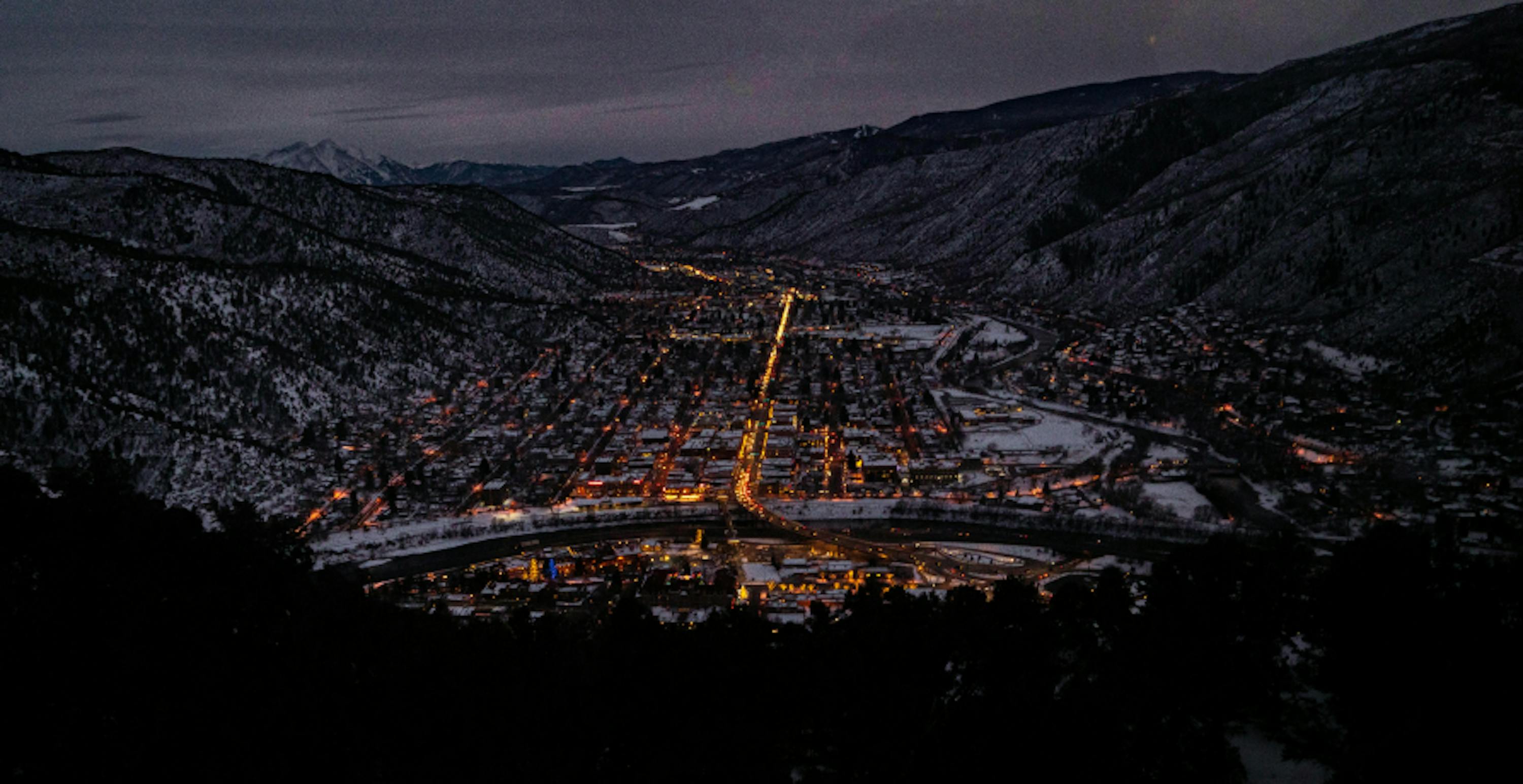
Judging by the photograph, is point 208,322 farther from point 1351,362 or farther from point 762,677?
point 1351,362

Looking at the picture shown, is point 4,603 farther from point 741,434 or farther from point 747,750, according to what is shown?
point 741,434

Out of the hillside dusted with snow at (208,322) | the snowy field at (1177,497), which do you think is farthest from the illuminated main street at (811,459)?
the hillside dusted with snow at (208,322)

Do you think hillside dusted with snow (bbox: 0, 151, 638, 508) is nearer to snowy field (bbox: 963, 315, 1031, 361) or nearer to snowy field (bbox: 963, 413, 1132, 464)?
snowy field (bbox: 963, 413, 1132, 464)

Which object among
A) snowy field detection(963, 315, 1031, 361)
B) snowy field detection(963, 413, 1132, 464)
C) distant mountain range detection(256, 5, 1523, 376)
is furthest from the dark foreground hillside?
snowy field detection(963, 315, 1031, 361)

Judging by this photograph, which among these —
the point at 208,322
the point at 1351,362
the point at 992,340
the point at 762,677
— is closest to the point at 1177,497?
the point at 1351,362

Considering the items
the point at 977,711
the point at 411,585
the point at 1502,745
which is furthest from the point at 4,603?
the point at 1502,745
